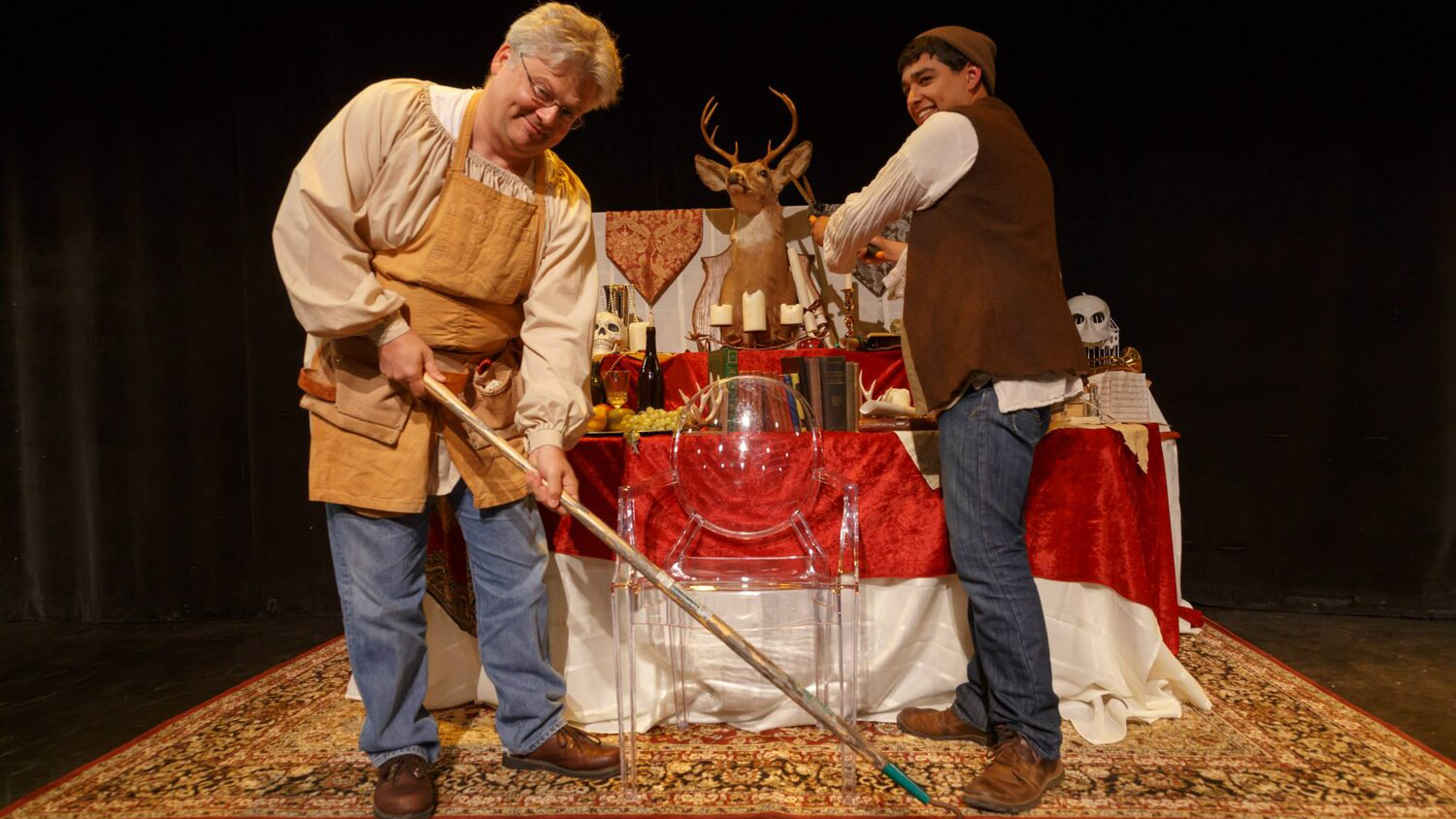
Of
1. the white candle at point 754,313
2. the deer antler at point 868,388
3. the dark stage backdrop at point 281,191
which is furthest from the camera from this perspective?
the dark stage backdrop at point 281,191

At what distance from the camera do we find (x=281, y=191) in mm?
3863

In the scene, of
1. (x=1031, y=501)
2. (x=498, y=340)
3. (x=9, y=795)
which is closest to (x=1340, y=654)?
(x=1031, y=501)

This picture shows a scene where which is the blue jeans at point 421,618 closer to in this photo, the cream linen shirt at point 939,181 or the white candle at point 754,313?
the cream linen shirt at point 939,181

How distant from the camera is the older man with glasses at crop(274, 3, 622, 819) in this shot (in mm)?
1694

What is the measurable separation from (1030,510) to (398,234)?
1.83m

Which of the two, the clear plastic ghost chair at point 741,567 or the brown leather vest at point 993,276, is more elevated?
the brown leather vest at point 993,276

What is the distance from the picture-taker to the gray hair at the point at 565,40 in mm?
1705

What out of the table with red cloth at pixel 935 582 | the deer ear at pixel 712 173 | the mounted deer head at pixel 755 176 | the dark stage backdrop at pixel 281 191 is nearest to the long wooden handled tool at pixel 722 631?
the table with red cloth at pixel 935 582

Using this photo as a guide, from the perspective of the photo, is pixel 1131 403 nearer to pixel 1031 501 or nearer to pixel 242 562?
pixel 1031 501

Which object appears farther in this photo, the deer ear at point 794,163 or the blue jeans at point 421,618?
the deer ear at point 794,163

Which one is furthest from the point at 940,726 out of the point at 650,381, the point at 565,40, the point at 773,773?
the point at 565,40

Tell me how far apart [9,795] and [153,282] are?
8.32 feet

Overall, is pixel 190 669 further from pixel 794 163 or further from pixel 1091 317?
pixel 1091 317

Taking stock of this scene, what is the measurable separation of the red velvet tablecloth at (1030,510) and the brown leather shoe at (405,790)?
0.70 meters
